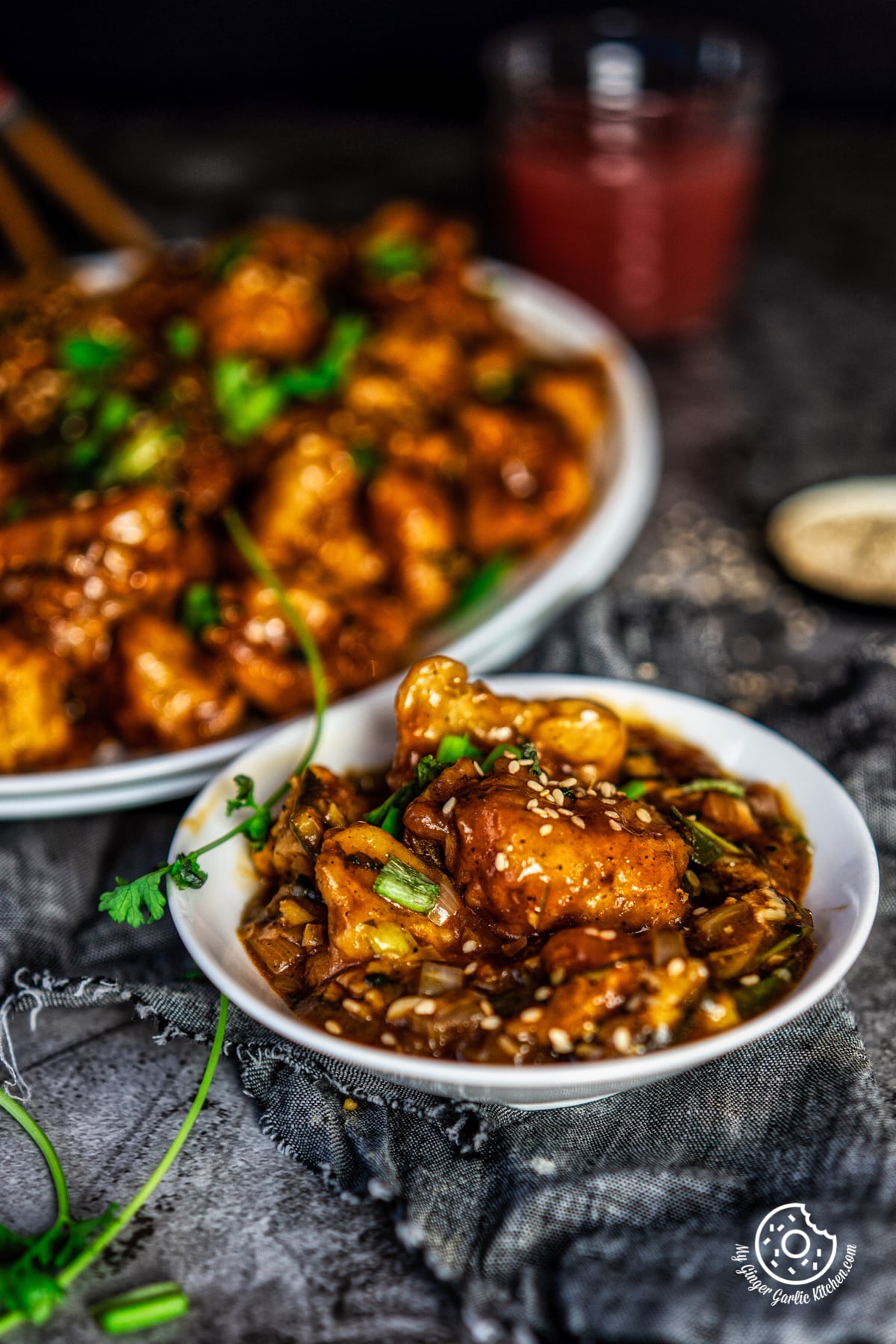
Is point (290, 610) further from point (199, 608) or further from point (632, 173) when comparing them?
point (632, 173)

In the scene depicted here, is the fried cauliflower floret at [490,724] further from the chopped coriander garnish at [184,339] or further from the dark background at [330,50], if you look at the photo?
the dark background at [330,50]

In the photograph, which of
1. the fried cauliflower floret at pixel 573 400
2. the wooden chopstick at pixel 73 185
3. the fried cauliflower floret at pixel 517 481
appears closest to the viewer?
Answer: the fried cauliflower floret at pixel 517 481

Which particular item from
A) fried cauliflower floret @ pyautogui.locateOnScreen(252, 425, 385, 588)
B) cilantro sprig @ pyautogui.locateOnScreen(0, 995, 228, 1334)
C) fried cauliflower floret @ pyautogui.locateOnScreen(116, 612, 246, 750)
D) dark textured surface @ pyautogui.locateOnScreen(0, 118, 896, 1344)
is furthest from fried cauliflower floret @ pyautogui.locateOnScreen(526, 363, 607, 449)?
cilantro sprig @ pyautogui.locateOnScreen(0, 995, 228, 1334)

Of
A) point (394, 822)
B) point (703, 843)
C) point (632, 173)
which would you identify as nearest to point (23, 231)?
point (632, 173)

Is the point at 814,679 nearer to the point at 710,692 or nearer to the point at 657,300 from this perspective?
the point at 710,692

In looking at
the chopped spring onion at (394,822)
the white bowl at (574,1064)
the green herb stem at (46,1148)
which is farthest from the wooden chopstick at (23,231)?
the green herb stem at (46,1148)
